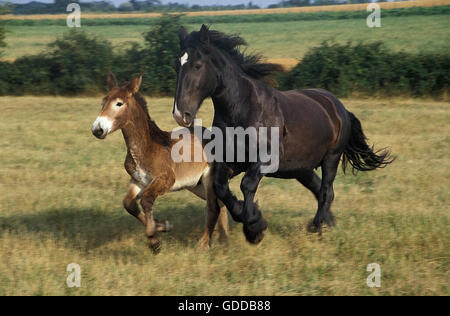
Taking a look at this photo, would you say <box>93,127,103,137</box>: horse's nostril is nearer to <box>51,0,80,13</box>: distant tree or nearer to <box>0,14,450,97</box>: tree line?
<box>0,14,450,97</box>: tree line

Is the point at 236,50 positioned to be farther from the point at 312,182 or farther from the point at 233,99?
the point at 312,182

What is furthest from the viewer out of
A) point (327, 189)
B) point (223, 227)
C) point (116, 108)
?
point (327, 189)

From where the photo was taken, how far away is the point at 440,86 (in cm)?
2230

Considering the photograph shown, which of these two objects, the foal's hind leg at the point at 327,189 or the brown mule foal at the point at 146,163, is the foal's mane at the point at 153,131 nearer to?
the brown mule foal at the point at 146,163

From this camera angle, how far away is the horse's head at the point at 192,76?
548 cm

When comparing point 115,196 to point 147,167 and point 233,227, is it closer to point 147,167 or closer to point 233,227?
point 233,227

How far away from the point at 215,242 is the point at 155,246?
→ 1.03 m

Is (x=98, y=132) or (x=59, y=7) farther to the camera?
(x=59, y=7)

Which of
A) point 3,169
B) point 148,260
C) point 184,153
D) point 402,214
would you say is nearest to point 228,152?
point 184,153

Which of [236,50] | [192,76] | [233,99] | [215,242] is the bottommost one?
[215,242]

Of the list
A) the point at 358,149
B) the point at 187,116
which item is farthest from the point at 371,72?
the point at 187,116

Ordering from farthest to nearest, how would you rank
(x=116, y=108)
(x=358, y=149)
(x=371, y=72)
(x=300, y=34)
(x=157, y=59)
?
1. (x=300, y=34)
2. (x=157, y=59)
3. (x=371, y=72)
4. (x=358, y=149)
5. (x=116, y=108)

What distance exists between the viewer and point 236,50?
6348 millimetres

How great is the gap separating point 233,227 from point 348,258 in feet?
5.58
